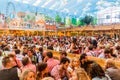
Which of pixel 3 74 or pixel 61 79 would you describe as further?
pixel 61 79

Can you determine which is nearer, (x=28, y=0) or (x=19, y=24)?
(x=19, y=24)

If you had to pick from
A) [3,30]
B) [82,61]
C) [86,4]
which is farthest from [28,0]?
[82,61]

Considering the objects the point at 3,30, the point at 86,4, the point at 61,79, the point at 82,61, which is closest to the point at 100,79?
the point at 61,79

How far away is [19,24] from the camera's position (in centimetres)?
6288

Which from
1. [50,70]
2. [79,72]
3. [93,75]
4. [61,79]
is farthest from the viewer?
[50,70]

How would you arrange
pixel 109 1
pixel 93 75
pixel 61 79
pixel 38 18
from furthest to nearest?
pixel 109 1 → pixel 38 18 → pixel 61 79 → pixel 93 75

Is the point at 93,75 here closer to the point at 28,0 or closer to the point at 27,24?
the point at 27,24

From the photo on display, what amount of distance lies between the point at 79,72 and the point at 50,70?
206 centimetres

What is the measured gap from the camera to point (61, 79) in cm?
663

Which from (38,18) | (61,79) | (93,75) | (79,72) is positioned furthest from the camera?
(38,18)

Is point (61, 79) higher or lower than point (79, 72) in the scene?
lower

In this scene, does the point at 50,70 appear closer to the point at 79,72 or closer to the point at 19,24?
the point at 79,72

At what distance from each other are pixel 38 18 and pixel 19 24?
14.3 ft

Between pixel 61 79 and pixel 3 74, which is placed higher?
pixel 3 74
